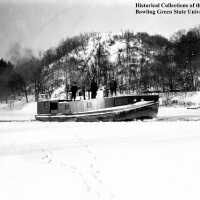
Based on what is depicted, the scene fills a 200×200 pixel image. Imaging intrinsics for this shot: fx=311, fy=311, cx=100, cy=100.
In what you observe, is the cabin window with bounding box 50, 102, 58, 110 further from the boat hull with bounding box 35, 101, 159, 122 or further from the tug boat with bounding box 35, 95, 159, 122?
the boat hull with bounding box 35, 101, 159, 122

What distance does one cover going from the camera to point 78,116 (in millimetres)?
25047

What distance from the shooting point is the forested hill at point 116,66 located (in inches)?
2532

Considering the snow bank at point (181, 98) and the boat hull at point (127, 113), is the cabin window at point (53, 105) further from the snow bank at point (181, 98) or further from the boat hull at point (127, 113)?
the snow bank at point (181, 98)
